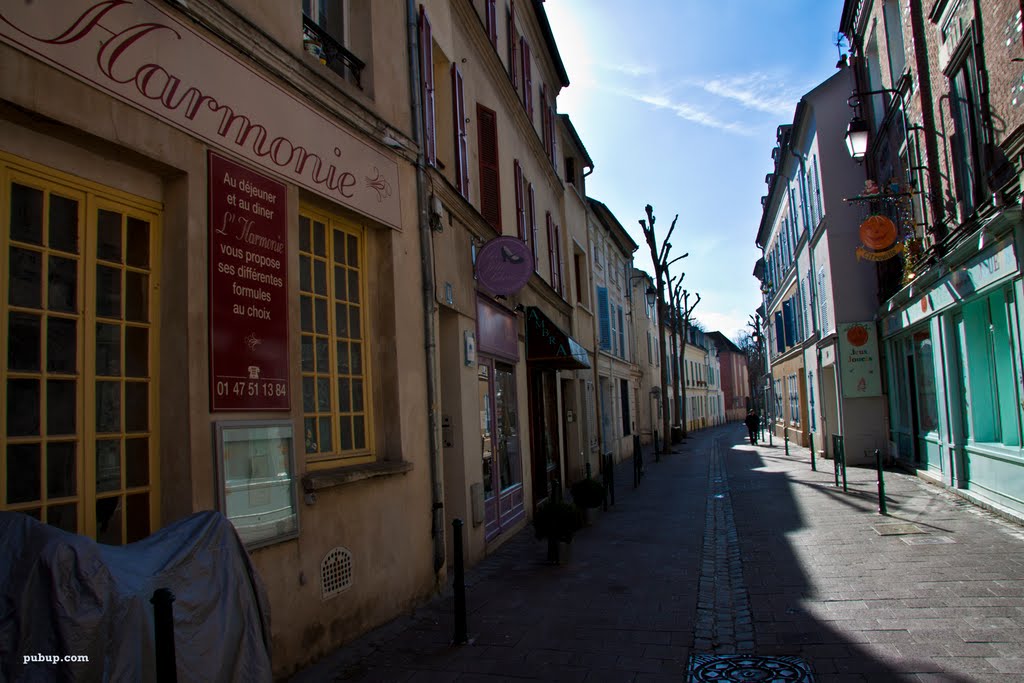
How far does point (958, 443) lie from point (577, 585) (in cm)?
745

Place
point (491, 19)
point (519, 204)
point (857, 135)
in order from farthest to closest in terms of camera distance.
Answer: point (519, 204)
point (491, 19)
point (857, 135)

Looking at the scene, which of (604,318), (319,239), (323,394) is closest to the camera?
(323,394)

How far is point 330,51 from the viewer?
6203 millimetres

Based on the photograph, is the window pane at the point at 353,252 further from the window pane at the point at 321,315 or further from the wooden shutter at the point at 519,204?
the wooden shutter at the point at 519,204

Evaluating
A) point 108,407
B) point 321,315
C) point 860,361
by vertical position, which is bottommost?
point 108,407

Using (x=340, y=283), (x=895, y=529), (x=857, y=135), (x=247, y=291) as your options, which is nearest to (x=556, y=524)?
(x=340, y=283)

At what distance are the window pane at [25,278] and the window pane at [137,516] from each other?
1.18 meters

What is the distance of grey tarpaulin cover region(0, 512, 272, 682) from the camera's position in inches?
98.9

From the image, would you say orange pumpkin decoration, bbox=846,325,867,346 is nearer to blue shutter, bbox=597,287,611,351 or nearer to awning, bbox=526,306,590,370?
blue shutter, bbox=597,287,611,351

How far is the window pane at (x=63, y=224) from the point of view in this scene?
3650mm

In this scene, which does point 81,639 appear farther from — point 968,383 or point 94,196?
point 968,383

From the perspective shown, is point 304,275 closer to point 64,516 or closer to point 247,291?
point 247,291

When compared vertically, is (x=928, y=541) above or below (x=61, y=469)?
below

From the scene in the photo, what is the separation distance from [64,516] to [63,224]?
1.50 m
